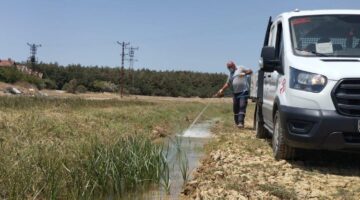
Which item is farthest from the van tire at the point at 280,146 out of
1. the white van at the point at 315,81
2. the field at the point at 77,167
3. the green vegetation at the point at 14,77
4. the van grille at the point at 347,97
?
the green vegetation at the point at 14,77

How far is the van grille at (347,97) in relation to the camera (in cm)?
603

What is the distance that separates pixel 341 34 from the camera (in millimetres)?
7199

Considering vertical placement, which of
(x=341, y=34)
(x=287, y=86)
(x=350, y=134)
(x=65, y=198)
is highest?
(x=341, y=34)

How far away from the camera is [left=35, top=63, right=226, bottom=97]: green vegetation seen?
237 ft

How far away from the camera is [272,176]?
20.3ft

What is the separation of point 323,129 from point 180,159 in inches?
97.5

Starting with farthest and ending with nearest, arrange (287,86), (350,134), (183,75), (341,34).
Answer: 1. (183,75)
2. (341,34)
3. (287,86)
4. (350,134)

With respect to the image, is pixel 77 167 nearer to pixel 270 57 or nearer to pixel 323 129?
pixel 323 129

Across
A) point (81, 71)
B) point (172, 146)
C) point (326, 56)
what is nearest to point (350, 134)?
point (326, 56)

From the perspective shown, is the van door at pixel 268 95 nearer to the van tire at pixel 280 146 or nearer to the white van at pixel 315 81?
the white van at pixel 315 81

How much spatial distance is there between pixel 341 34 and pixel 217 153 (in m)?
2.47

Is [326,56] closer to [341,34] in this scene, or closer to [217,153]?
[341,34]

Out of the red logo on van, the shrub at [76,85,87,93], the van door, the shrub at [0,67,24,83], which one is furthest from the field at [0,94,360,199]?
the shrub at [76,85,87,93]

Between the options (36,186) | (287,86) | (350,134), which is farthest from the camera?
(287,86)
